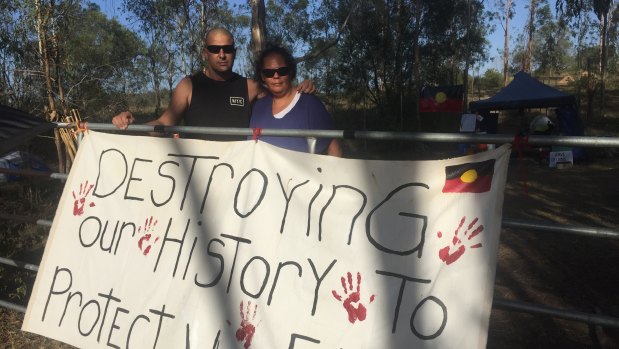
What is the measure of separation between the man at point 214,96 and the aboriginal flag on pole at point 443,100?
16.9m

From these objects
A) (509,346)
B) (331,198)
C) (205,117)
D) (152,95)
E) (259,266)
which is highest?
(152,95)

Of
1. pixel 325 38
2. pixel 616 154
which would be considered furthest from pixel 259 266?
pixel 325 38

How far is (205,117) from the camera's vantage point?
295cm

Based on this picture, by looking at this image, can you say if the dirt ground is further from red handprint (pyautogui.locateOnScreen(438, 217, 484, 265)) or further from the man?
the man

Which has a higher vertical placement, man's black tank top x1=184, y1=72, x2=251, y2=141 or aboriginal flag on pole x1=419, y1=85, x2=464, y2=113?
Result: aboriginal flag on pole x1=419, y1=85, x2=464, y2=113

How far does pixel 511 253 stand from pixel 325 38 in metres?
26.0

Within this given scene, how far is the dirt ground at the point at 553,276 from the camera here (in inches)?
135

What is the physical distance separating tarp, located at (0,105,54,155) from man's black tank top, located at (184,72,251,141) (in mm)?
856

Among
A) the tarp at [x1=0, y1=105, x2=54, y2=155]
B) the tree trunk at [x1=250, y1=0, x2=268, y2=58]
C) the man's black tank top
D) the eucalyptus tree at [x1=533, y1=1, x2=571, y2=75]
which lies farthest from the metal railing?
the eucalyptus tree at [x1=533, y1=1, x2=571, y2=75]

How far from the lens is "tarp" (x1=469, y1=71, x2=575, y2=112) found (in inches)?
567

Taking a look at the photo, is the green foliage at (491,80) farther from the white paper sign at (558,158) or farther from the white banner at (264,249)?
the white banner at (264,249)

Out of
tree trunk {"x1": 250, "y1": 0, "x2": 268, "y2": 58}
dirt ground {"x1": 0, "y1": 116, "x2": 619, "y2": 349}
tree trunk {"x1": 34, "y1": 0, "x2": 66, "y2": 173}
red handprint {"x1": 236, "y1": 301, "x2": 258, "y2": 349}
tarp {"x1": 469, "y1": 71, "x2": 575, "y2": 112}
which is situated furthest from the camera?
tarp {"x1": 469, "y1": 71, "x2": 575, "y2": 112}

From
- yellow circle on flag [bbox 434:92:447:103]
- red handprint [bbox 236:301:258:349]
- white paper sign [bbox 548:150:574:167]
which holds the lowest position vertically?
red handprint [bbox 236:301:258:349]

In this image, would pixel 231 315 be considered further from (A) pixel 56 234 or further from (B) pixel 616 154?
(B) pixel 616 154
